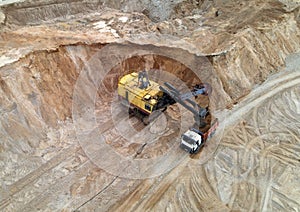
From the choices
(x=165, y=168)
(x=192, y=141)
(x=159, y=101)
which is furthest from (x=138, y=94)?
(x=165, y=168)

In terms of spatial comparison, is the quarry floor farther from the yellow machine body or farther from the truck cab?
the yellow machine body

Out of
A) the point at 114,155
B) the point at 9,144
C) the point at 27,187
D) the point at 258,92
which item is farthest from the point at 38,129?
the point at 258,92

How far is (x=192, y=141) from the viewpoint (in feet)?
42.0

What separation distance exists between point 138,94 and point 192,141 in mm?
3390

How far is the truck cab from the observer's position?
1283 centimetres

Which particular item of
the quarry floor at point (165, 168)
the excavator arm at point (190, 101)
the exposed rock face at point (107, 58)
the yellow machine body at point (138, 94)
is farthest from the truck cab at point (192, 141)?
the yellow machine body at point (138, 94)

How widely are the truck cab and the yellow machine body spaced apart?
80.1 inches

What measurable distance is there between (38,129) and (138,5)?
13.0 metres

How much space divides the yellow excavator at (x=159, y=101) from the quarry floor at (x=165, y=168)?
532mm

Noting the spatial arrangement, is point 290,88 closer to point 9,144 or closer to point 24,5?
point 9,144

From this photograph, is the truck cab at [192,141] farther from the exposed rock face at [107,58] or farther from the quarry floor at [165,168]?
the exposed rock face at [107,58]

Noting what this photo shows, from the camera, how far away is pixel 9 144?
12242mm

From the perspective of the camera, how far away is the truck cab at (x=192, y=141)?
1283 cm

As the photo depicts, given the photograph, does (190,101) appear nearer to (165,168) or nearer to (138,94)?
(138,94)
